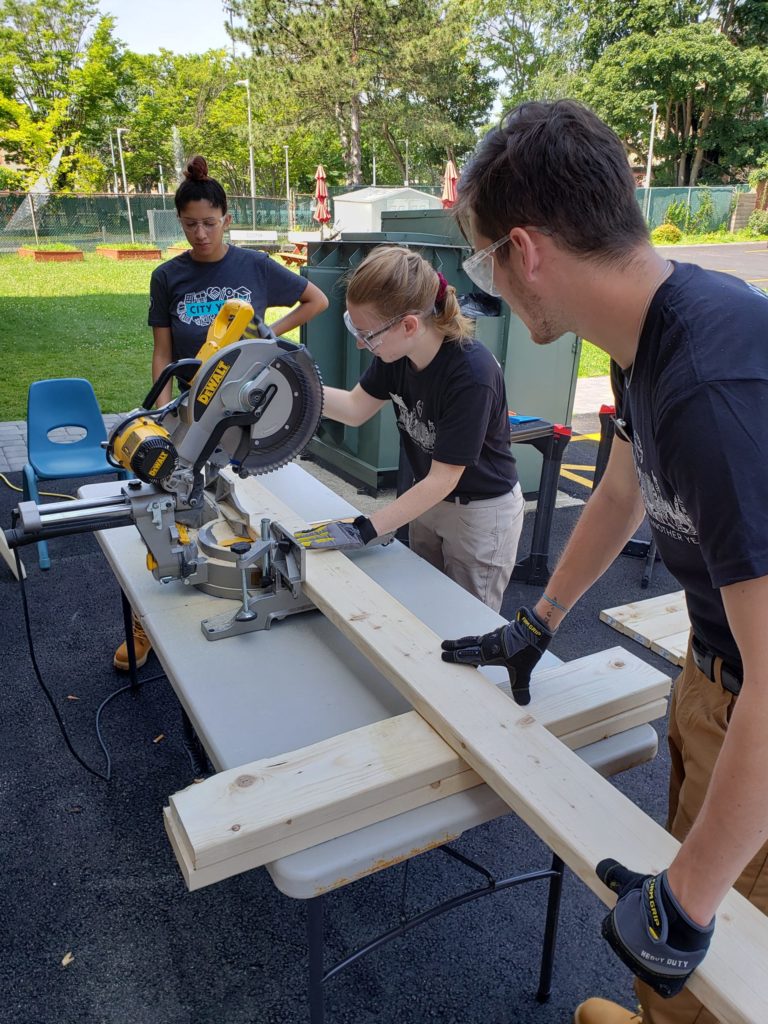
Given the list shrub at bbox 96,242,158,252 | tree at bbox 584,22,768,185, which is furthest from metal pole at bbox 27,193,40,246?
tree at bbox 584,22,768,185

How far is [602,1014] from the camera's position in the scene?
70.5 inches

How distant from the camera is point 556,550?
4.80 metres

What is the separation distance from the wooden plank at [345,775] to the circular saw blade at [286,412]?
2.55ft

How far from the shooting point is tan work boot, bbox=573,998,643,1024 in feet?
5.76

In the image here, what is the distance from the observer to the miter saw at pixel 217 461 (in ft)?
5.69

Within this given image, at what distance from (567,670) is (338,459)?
4245mm

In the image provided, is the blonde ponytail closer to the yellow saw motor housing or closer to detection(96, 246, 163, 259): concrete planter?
the yellow saw motor housing

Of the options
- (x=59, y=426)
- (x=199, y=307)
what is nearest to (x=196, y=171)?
(x=199, y=307)

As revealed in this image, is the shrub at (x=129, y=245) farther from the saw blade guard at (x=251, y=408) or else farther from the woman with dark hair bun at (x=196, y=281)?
the saw blade guard at (x=251, y=408)

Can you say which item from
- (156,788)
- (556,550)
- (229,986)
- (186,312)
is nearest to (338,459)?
(556,550)

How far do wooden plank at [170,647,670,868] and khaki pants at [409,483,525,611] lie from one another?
887 mm

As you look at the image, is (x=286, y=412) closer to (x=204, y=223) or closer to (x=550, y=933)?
(x=550, y=933)

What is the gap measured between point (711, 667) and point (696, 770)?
8.3 inches

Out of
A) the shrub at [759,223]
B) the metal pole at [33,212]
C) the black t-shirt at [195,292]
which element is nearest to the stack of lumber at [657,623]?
the black t-shirt at [195,292]
